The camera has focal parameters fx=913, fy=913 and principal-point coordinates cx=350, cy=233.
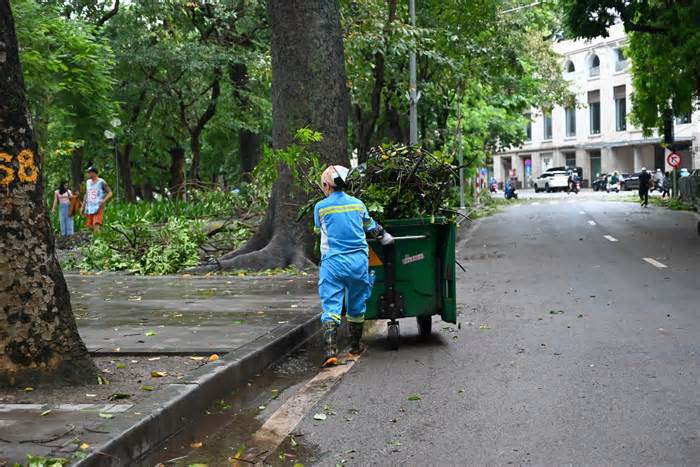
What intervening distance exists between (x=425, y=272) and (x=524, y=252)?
1072 centimetres

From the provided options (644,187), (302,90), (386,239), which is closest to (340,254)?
(386,239)

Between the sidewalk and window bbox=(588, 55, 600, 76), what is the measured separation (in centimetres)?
6273

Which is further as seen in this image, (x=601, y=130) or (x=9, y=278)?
(x=601, y=130)

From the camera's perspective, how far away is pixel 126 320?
9562mm

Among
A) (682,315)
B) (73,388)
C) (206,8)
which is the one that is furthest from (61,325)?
(206,8)

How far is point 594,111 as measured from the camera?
72.6 meters

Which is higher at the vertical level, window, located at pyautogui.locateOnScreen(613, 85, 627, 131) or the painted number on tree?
window, located at pyautogui.locateOnScreen(613, 85, 627, 131)

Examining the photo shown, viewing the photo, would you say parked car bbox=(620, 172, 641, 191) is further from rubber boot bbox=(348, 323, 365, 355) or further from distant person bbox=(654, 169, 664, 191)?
rubber boot bbox=(348, 323, 365, 355)

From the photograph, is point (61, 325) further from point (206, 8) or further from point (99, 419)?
point (206, 8)

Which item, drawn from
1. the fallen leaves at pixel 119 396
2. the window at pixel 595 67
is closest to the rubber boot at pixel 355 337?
the fallen leaves at pixel 119 396

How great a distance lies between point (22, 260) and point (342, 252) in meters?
2.73

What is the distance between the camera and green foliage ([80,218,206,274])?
15648 millimetres

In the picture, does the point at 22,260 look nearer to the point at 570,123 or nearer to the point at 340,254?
the point at 340,254

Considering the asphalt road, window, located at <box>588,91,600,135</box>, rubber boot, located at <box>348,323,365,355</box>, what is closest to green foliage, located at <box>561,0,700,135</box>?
the asphalt road
